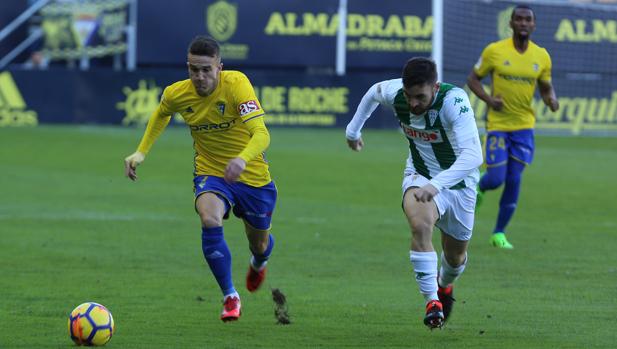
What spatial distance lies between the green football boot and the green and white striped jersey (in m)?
4.15

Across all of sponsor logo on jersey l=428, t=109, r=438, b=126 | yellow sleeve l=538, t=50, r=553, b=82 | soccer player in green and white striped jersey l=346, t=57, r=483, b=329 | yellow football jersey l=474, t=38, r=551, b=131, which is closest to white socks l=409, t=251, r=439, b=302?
soccer player in green and white striped jersey l=346, t=57, r=483, b=329

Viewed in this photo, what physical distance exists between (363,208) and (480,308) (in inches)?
282

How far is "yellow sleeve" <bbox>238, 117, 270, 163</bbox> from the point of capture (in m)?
7.75

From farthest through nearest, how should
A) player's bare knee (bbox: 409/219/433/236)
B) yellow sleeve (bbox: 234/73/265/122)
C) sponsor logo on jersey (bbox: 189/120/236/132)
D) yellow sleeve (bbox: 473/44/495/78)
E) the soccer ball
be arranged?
yellow sleeve (bbox: 473/44/495/78) → sponsor logo on jersey (bbox: 189/120/236/132) → yellow sleeve (bbox: 234/73/265/122) → player's bare knee (bbox: 409/219/433/236) → the soccer ball

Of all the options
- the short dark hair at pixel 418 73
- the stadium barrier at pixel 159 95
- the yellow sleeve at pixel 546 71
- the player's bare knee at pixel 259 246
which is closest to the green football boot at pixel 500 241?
the yellow sleeve at pixel 546 71

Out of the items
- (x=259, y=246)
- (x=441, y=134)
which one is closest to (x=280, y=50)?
(x=259, y=246)

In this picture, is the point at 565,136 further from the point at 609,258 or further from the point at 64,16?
the point at 609,258

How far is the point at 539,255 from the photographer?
11.6 metres

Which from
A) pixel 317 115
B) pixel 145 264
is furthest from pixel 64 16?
pixel 145 264

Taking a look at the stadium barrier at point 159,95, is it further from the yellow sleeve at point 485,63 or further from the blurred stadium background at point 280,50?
the yellow sleeve at point 485,63

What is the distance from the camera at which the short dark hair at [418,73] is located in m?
7.40

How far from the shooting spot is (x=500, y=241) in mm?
12234

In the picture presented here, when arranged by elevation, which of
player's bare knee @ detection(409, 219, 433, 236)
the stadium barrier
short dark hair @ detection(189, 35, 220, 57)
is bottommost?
the stadium barrier

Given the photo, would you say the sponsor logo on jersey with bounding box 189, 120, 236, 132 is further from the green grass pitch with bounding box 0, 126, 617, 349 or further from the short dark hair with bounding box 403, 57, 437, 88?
the short dark hair with bounding box 403, 57, 437, 88
